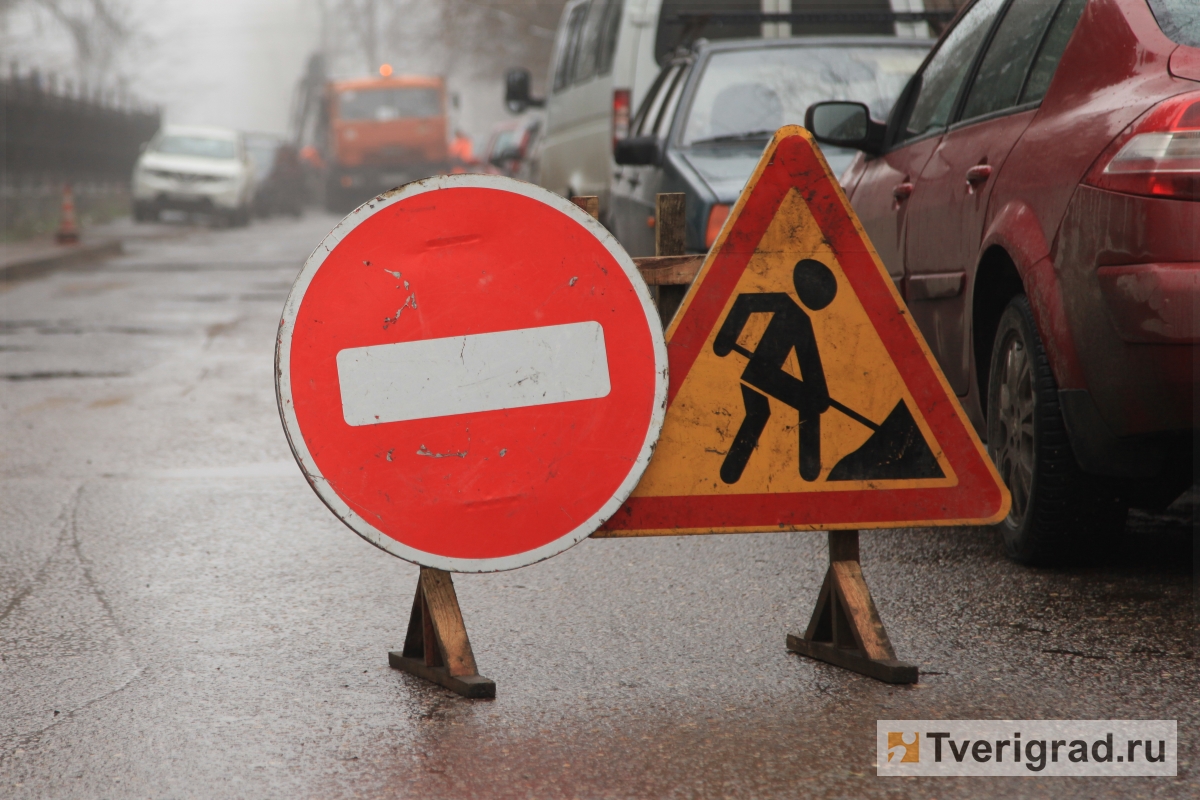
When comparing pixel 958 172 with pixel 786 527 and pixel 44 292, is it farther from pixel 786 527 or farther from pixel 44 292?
pixel 44 292

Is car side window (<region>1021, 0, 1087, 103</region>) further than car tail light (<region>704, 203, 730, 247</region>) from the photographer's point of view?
No

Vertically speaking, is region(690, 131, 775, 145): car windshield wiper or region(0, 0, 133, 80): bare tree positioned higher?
region(690, 131, 775, 145): car windshield wiper

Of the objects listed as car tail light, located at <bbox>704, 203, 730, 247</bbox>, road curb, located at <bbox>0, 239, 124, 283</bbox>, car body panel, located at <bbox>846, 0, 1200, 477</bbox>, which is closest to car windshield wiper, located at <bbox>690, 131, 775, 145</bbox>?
A: car tail light, located at <bbox>704, 203, 730, 247</bbox>

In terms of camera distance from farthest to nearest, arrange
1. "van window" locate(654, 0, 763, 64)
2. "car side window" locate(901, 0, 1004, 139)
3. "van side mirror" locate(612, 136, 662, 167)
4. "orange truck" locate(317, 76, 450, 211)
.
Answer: "orange truck" locate(317, 76, 450, 211) < "van window" locate(654, 0, 763, 64) < "van side mirror" locate(612, 136, 662, 167) < "car side window" locate(901, 0, 1004, 139)

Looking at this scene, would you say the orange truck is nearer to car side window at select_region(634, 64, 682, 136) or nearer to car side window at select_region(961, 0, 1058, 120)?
car side window at select_region(634, 64, 682, 136)

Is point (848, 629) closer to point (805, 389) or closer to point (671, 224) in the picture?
point (805, 389)

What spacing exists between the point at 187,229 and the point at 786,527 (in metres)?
28.4

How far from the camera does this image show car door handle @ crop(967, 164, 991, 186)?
468cm

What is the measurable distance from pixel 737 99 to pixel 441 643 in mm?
5830

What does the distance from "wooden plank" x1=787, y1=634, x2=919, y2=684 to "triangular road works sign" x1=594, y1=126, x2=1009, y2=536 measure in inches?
12.1

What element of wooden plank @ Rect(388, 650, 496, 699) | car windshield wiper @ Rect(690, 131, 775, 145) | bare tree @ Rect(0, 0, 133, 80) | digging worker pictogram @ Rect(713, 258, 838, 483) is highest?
digging worker pictogram @ Rect(713, 258, 838, 483)

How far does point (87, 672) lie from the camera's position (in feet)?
12.1

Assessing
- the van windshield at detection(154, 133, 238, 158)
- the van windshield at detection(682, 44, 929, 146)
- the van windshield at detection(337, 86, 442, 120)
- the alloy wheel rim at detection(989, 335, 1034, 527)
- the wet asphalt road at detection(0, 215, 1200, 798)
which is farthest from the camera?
the van windshield at detection(337, 86, 442, 120)

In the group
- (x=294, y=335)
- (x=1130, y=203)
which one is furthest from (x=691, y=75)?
(x=294, y=335)
